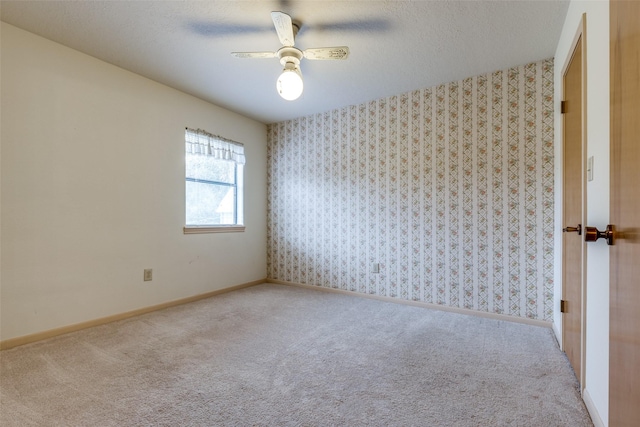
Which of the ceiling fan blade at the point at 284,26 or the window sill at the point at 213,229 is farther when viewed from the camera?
the window sill at the point at 213,229

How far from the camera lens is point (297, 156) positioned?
4.29m

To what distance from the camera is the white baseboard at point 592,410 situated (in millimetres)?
1370

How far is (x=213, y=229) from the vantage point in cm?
380

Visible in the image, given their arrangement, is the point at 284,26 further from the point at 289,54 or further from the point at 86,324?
the point at 86,324

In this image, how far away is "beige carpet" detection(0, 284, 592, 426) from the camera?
1.51m

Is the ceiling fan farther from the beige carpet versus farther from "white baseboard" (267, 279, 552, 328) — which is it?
"white baseboard" (267, 279, 552, 328)

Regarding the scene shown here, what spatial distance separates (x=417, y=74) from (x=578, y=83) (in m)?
1.36

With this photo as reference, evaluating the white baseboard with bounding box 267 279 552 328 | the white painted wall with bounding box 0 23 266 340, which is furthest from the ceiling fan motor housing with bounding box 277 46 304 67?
the white baseboard with bounding box 267 279 552 328

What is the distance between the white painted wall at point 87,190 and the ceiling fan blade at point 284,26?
181 cm

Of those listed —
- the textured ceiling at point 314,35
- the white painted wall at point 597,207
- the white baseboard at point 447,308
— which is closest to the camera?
the white painted wall at point 597,207

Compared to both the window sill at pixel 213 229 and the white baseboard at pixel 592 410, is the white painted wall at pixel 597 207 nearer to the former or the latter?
the white baseboard at pixel 592 410

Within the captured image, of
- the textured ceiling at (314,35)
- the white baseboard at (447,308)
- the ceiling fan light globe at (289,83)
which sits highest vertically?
the textured ceiling at (314,35)

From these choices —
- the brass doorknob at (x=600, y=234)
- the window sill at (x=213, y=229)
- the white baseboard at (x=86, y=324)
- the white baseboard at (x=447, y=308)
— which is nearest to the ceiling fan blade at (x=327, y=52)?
the brass doorknob at (x=600, y=234)

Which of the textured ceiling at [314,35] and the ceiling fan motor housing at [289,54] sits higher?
the textured ceiling at [314,35]
